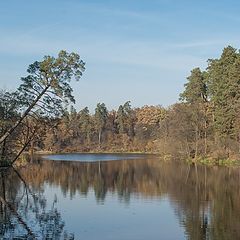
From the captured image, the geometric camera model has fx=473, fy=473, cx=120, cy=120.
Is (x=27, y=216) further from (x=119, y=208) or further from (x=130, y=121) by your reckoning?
(x=130, y=121)

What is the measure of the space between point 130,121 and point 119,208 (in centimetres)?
10181

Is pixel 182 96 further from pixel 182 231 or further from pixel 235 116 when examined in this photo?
pixel 182 231

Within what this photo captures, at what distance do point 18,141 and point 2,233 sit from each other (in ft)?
128

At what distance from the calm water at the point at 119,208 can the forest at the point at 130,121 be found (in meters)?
7.07

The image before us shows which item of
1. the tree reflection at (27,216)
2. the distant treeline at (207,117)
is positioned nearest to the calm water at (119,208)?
the tree reflection at (27,216)

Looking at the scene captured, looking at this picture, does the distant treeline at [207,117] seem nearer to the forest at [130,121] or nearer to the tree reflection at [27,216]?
the forest at [130,121]

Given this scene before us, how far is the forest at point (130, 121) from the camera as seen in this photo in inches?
1608

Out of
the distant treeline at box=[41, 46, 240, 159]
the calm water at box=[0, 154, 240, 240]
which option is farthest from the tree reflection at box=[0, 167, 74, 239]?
the distant treeline at box=[41, 46, 240, 159]

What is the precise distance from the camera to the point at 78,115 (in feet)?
443

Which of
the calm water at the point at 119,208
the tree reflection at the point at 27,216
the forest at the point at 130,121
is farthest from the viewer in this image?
the forest at the point at 130,121

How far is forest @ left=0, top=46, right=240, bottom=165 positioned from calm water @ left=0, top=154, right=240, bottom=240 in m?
7.07

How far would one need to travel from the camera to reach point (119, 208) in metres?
27.6

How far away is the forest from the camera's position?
40.8 m

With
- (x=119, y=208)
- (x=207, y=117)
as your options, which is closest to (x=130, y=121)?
(x=207, y=117)
